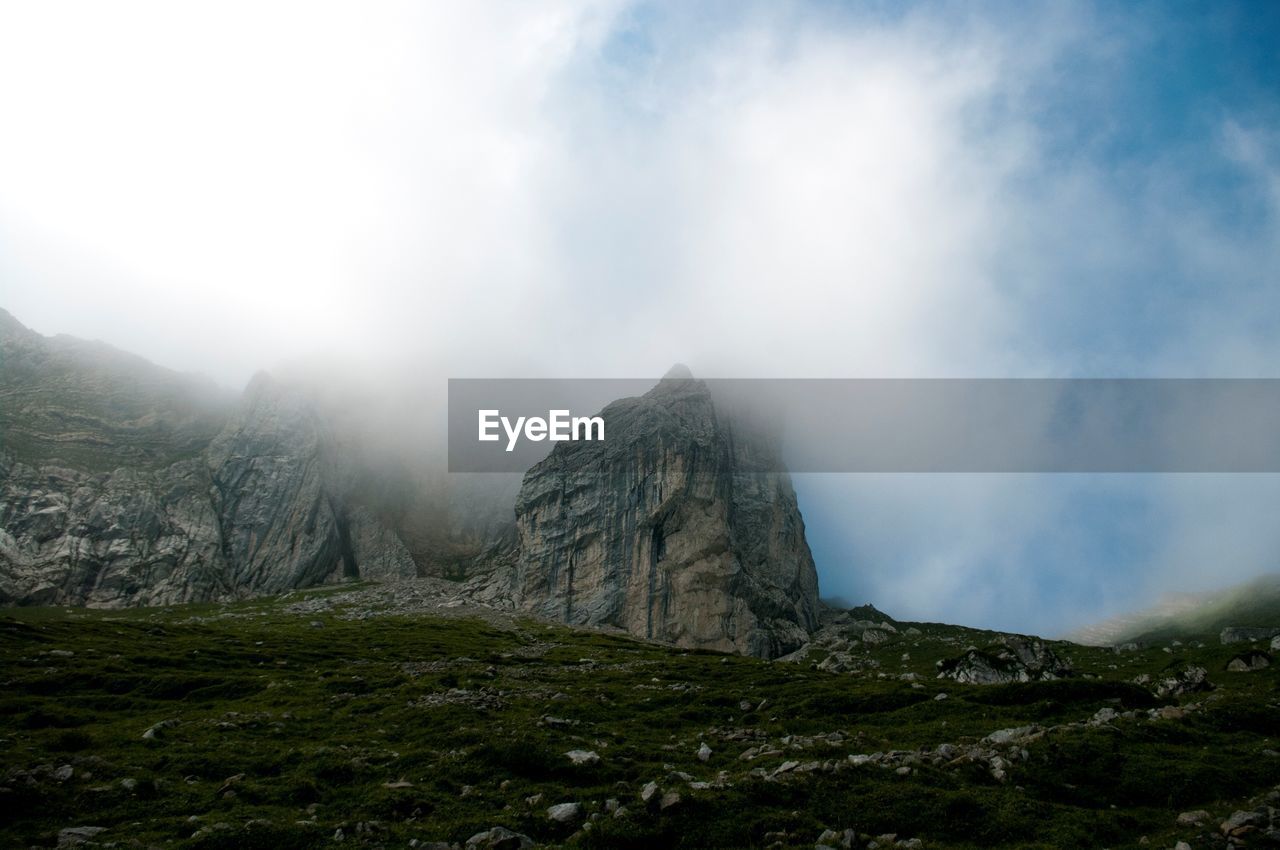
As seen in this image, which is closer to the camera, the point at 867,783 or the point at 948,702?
the point at 867,783

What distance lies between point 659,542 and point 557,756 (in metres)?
131

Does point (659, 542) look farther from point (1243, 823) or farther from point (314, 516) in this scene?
point (1243, 823)

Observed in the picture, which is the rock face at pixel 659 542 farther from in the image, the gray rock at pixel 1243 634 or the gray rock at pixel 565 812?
the gray rock at pixel 565 812

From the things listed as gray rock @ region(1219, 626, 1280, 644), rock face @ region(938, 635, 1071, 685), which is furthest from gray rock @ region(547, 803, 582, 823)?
gray rock @ region(1219, 626, 1280, 644)

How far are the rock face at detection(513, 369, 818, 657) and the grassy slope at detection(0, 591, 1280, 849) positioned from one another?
9334 cm

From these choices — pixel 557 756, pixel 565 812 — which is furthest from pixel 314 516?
pixel 565 812

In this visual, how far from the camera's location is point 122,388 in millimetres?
189375

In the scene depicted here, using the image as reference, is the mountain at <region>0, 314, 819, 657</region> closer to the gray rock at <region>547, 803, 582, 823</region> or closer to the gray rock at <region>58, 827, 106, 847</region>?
the gray rock at <region>547, 803, 582, 823</region>

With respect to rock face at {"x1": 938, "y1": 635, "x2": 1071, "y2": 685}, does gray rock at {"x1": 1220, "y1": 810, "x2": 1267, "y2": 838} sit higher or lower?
higher

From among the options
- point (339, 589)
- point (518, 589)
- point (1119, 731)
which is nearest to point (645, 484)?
point (518, 589)

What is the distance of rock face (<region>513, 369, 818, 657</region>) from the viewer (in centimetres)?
14988

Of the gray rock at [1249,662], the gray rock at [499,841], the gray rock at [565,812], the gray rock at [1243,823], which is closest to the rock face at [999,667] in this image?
the gray rock at [1249,662]

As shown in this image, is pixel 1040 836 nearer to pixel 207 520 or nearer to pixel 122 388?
pixel 207 520

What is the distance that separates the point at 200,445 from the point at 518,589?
335ft
